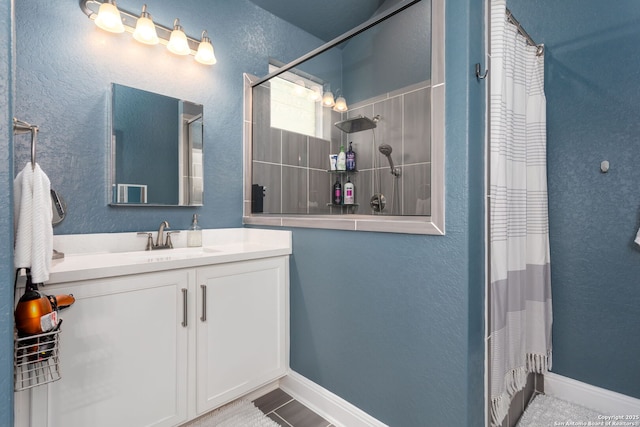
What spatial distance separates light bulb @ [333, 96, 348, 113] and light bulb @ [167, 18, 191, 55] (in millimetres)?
1128

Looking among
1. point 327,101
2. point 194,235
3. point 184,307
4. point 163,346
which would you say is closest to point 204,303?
point 184,307

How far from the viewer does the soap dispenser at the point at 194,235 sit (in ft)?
6.14

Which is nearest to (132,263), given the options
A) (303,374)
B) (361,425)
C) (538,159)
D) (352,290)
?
(352,290)

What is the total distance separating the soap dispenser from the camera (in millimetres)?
1872

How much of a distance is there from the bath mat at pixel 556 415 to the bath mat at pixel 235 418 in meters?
1.28

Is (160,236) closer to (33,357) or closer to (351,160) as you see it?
(33,357)

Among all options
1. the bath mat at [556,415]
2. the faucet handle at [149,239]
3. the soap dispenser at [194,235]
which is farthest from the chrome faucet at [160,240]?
the bath mat at [556,415]

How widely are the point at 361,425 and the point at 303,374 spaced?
1.42ft

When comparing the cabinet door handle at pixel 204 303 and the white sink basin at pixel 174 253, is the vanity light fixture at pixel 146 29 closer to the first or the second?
the white sink basin at pixel 174 253

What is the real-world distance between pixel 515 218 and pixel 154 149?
187 centimetres

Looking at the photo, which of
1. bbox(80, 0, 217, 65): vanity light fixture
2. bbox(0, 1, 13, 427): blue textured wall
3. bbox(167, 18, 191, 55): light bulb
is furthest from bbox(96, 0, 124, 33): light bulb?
bbox(0, 1, 13, 427): blue textured wall

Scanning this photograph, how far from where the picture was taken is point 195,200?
75.2 inches

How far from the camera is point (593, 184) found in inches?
65.2

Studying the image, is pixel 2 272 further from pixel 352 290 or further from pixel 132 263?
pixel 352 290
